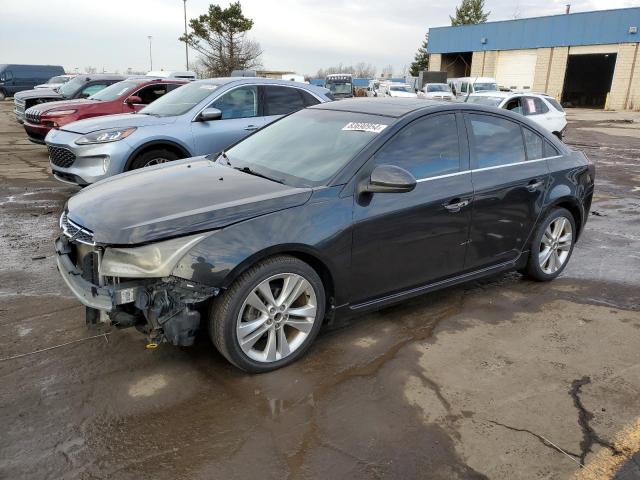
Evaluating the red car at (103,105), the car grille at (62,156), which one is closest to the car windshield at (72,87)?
the red car at (103,105)

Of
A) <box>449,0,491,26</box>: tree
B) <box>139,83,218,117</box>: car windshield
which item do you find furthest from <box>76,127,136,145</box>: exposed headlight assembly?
<box>449,0,491,26</box>: tree

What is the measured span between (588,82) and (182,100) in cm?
4946

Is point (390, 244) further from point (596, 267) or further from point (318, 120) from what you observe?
point (596, 267)

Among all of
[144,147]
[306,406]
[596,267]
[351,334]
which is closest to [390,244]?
[351,334]

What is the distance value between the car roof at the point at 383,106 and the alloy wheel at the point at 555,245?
159 centimetres

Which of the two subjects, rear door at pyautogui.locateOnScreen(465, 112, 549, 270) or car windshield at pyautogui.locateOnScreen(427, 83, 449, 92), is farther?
car windshield at pyautogui.locateOnScreen(427, 83, 449, 92)

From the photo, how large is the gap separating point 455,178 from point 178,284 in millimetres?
2168

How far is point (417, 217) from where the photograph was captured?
12.1ft

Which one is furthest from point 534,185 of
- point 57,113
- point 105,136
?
point 57,113

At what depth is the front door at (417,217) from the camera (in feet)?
11.5

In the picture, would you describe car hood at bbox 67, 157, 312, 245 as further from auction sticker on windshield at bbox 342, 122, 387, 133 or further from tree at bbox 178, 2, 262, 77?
tree at bbox 178, 2, 262, 77

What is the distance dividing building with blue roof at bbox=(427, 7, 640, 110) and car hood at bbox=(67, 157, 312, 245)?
137 ft

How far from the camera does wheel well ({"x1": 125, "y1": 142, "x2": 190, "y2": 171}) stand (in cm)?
679

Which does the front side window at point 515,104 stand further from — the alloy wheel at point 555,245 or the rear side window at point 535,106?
the alloy wheel at point 555,245
